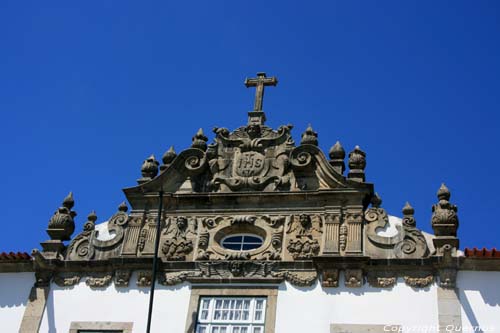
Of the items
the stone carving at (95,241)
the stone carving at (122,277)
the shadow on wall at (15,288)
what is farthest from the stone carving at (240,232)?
the shadow on wall at (15,288)

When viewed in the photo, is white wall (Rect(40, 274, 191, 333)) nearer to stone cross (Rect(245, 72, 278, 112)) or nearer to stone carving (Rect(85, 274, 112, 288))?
stone carving (Rect(85, 274, 112, 288))

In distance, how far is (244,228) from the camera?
16.7 metres

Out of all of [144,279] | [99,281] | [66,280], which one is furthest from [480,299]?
[66,280]

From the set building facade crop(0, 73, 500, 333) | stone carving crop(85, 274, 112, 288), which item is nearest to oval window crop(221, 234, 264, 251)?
building facade crop(0, 73, 500, 333)

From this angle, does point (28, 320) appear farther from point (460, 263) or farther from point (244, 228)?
point (460, 263)

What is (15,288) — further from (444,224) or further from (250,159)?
(444,224)

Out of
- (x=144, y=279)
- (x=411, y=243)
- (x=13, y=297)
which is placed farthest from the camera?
(x=13, y=297)

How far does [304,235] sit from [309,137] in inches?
88.3

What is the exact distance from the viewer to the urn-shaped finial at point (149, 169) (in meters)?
17.8

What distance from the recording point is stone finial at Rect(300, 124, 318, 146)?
17469 millimetres

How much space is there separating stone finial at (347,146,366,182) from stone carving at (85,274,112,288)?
4844mm

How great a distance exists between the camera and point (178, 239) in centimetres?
1670

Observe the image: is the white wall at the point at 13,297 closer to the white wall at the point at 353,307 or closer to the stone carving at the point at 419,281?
the white wall at the point at 353,307

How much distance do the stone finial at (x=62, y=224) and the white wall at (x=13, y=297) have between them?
890 millimetres
